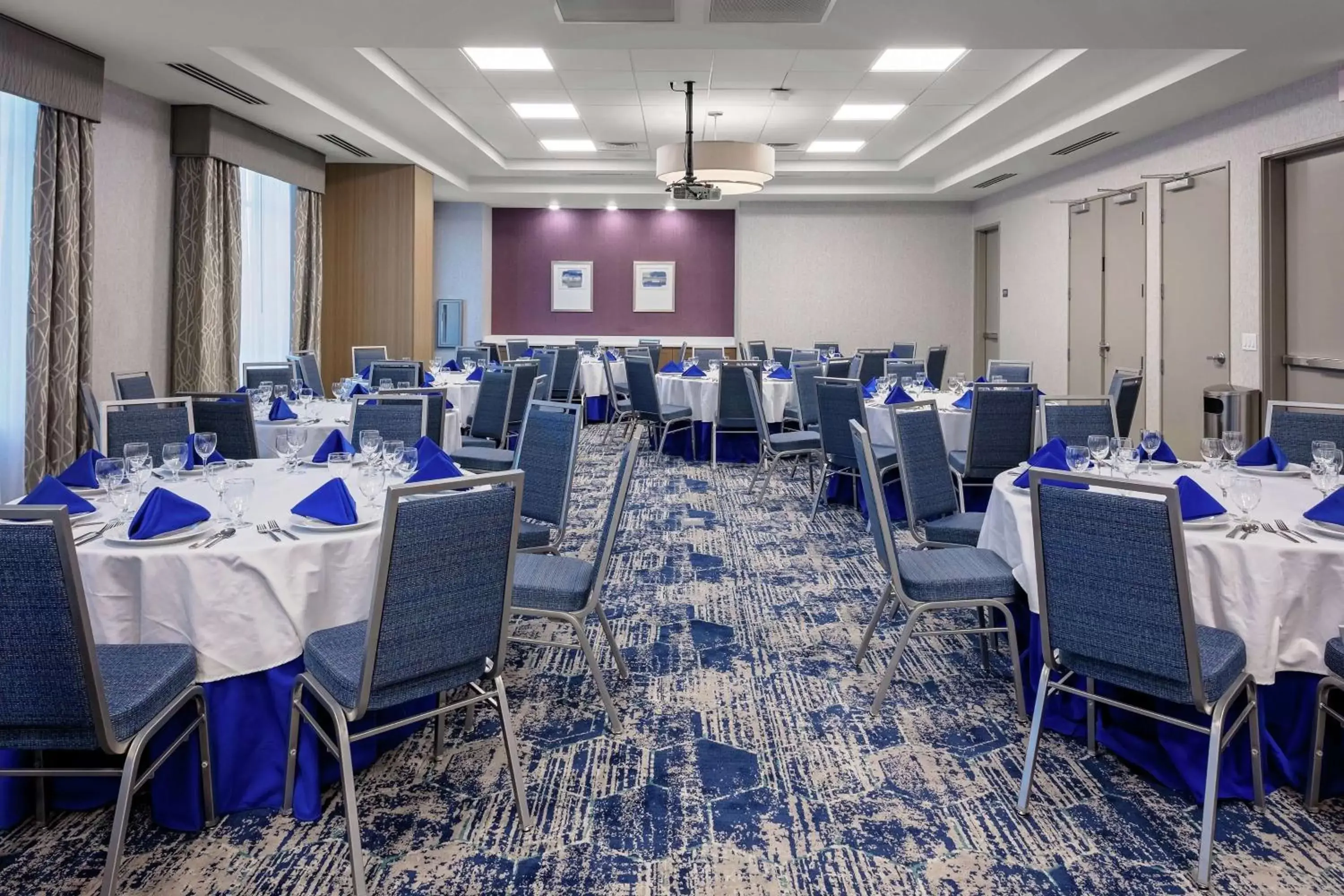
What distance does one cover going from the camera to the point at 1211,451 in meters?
3.67

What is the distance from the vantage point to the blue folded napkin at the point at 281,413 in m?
5.20

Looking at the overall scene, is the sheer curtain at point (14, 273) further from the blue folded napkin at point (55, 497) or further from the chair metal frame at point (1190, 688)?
the chair metal frame at point (1190, 688)

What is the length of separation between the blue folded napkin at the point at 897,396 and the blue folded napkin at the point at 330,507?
4127mm

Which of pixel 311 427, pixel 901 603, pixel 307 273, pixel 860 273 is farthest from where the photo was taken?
pixel 860 273

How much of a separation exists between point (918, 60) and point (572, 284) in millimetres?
9078

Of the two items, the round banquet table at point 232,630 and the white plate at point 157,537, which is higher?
the white plate at point 157,537

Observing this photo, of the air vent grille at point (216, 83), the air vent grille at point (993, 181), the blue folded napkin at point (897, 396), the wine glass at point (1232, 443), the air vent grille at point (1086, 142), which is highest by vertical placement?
the air vent grille at point (993, 181)

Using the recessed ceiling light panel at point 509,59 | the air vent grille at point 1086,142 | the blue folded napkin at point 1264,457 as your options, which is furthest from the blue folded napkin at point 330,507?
the air vent grille at point 1086,142

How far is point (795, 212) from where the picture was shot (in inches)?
578

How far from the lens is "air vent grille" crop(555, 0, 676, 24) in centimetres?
534

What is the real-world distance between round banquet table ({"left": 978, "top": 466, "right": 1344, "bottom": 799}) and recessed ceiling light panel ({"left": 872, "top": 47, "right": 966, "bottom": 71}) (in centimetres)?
564

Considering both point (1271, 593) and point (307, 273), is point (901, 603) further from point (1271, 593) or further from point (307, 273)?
point (307, 273)

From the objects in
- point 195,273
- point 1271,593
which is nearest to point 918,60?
point 1271,593

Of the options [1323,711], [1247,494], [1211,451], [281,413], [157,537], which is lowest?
[1323,711]
